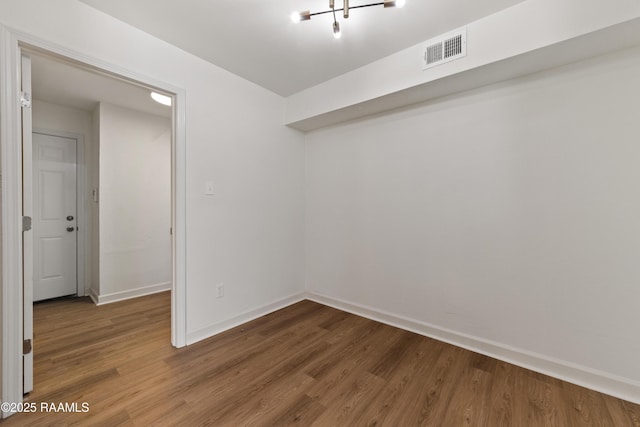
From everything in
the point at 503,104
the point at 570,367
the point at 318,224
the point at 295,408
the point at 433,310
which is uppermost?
the point at 503,104

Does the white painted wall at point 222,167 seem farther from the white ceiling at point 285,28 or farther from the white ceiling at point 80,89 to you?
the white ceiling at point 80,89

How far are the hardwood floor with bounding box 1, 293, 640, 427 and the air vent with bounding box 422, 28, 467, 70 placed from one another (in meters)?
2.33

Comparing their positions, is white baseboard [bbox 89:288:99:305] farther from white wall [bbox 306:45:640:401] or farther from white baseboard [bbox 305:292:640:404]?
white baseboard [bbox 305:292:640:404]

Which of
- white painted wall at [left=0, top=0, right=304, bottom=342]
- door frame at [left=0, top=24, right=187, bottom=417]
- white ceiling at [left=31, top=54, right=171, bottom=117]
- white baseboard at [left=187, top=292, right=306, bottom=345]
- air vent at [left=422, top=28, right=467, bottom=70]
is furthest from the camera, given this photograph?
white ceiling at [left=31, top=54, right=171, bottom=117]

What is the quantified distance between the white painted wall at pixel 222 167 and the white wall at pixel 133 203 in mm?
1776

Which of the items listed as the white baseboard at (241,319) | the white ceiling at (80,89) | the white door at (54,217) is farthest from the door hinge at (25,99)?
the white door at (54,217)

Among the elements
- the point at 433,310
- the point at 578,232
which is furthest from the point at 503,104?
the point at 433,310

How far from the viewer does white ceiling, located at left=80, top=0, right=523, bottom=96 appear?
68.1 inches

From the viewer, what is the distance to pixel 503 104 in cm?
207

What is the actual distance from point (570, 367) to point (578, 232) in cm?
94

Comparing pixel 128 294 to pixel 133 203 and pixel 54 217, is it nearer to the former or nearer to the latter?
pixel 133 203

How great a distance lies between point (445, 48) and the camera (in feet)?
6.50

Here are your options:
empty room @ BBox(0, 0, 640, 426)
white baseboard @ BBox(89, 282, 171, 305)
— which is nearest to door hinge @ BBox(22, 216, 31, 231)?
empty room @ BBox(0, 0, 640, 426)

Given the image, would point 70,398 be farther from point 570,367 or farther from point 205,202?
point 570,367
